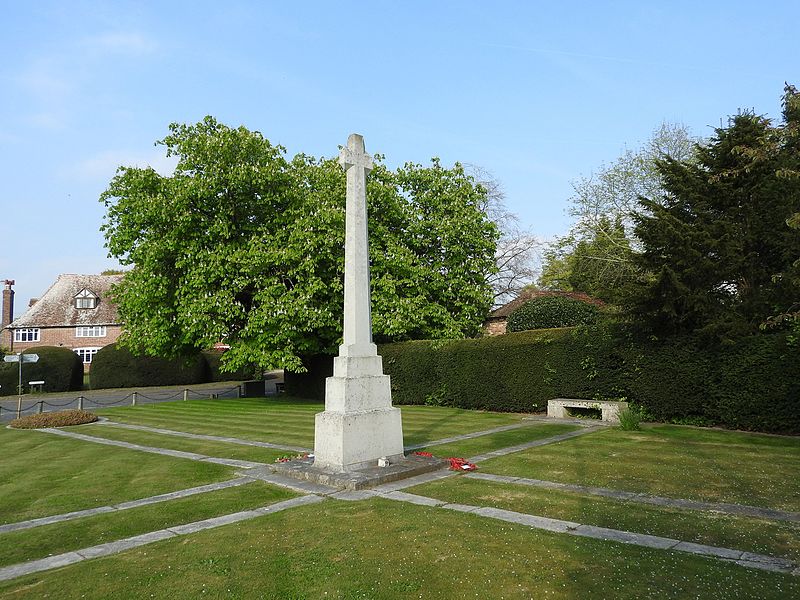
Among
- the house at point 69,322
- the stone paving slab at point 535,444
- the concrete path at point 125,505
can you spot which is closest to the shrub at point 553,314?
the stone paving slab at point 535,444

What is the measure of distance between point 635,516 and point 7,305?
63863 mm

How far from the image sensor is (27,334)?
163 ft

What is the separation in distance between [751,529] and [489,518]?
9.27 feet

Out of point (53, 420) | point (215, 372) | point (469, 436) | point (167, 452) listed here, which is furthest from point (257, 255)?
point (215, 372)

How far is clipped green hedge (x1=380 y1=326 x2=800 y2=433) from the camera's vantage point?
13219mm

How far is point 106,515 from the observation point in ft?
24.4

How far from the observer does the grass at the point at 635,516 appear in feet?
18.5

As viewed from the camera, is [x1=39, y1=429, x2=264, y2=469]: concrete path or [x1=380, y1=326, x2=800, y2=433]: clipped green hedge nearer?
[x1=39, y1=429, x2=264, y2=469]: concrete path

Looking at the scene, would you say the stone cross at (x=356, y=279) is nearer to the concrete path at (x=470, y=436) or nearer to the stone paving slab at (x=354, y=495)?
the stone paving slab at (x=354, y=495)

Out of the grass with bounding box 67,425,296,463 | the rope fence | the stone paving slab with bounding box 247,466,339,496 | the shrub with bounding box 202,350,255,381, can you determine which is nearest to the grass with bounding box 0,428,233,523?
the stone paving slab with bounding box 247,466,339,496

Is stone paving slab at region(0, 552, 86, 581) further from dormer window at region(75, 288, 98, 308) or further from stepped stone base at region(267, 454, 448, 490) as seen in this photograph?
dormer window at region(75, 288, 98, 308)

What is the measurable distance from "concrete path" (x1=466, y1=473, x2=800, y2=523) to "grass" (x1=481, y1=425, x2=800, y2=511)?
0.23 meters

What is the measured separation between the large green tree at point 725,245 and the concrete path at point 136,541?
35.1 feet

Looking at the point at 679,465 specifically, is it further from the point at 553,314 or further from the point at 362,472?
the point at 553,314
